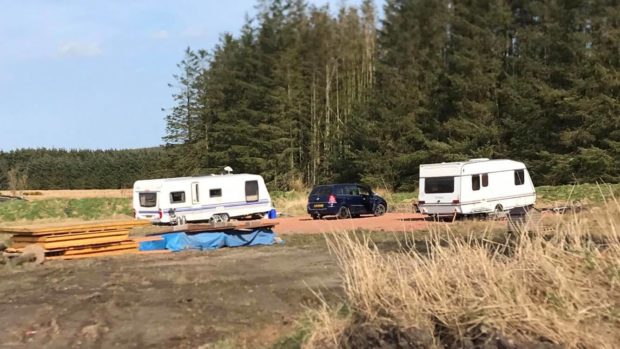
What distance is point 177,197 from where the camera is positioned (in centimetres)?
2800

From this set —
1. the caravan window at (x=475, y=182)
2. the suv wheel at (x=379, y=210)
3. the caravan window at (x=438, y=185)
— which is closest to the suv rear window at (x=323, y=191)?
the suv wheel at (x=379, y=210)

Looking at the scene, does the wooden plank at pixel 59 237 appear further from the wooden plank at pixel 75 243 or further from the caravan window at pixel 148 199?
the caravan window at pixel 148 199

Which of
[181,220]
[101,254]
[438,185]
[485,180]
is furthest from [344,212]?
[101,254]

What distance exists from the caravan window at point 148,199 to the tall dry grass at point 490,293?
22.6 meters

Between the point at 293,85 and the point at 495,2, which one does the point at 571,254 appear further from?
the point at 293,85

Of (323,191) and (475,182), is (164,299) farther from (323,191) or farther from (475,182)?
(323,191)

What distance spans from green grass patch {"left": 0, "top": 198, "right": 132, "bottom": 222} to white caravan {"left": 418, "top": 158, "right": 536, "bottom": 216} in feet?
57.9

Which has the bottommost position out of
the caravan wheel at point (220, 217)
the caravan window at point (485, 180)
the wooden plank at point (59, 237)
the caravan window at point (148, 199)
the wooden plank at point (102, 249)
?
the wooden plank at point (102, 249)

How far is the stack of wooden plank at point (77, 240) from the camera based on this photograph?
57.3ft

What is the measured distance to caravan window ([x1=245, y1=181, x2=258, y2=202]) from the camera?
29906 millimetres

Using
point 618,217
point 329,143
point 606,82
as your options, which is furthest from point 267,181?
point 618,217

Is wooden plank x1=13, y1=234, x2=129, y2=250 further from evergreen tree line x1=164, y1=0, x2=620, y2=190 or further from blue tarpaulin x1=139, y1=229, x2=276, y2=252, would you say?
evergreen tree line x1=164, y1=0, x2=620, y2=190

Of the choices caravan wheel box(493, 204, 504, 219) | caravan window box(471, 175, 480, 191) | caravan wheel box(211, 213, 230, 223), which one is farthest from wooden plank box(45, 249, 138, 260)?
caravan window box(471, 175, 480, 191)

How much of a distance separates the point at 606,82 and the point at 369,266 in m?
38.1
